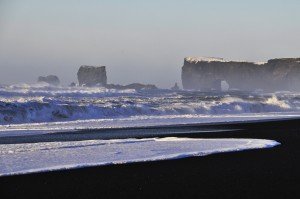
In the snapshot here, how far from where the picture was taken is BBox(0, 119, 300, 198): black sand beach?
10281mm

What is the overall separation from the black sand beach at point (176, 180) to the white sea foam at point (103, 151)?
2.52 ft

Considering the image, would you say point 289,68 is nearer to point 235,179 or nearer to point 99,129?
point 99,129

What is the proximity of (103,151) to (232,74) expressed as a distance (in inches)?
4188

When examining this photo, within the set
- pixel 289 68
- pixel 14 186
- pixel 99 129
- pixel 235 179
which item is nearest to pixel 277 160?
pixel 235 179

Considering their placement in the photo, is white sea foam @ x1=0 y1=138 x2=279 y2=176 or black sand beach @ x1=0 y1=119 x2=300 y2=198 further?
white sea foam @ x1=0 y1=138 x2=279 y2=176

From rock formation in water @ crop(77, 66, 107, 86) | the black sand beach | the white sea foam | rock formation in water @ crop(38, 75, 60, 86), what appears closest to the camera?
the black sand beach

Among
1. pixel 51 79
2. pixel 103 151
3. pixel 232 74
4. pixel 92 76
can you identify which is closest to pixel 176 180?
pixel 103 151

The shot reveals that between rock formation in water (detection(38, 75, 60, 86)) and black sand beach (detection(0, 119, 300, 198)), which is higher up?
black sand beach (detection(0, 119, 300, 198))

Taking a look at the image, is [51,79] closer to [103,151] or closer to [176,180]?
[103,151]

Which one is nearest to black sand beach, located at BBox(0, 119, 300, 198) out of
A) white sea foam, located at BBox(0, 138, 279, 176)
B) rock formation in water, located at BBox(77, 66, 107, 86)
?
white sea foam, located at BBox(0, 138, 279, 176)

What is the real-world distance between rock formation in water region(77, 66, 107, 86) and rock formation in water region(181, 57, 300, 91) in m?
21.6

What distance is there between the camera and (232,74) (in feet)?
396

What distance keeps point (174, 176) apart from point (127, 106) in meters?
26.1

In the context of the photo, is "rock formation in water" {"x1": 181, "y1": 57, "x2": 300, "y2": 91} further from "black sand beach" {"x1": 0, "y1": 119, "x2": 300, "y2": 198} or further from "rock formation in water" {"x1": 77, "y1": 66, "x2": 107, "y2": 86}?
"black sand beach" {"x1": 0, "y1": 119, "x2": 300, "y2": 198}
